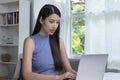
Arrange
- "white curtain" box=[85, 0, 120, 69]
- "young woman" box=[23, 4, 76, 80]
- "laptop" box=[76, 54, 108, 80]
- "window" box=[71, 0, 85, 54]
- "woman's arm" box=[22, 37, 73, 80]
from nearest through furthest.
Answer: "laptop" box=[76, 54, 108, 80], "woman's arm" box=[22, 37, 73, 80], "young woman" box=[23, 4, 76, 80], "white curtain" box=[85, 0, 120, 69], "window" box=[71, 0, 85, 54]

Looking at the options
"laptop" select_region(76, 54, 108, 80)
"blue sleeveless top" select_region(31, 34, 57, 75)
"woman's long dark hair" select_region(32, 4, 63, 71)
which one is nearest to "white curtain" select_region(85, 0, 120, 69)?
"woman's long dark hair" select_region(32, 4, 63, 71)

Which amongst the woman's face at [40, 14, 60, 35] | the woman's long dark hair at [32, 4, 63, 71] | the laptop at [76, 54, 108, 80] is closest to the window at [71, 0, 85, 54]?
the woman's long dark hair at [32, 4, 63, 71]

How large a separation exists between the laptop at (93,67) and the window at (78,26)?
258 centimetres

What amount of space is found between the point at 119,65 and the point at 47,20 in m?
1.91

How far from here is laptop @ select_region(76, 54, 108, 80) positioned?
1.01m

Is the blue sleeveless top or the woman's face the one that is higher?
the woman's face

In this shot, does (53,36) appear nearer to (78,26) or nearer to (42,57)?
(42,57)

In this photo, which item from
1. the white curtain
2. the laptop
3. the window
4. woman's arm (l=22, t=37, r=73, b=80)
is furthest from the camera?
the window

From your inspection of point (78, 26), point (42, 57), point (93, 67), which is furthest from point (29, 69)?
point (78, 26)

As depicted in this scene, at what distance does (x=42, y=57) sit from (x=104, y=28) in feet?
6.27

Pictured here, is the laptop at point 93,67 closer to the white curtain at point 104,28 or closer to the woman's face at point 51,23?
the woman's face at point 51,23

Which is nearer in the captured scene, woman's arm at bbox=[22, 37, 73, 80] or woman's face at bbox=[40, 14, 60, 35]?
woman's arm at bbox=[22, 37, 73, 80]

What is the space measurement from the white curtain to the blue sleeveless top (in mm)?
1759

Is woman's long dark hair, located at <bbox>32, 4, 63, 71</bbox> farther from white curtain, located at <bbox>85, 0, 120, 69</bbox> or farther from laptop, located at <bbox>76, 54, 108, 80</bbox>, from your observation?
white curtain, located at <bbox>85, 0, 120, 69</bbox>
